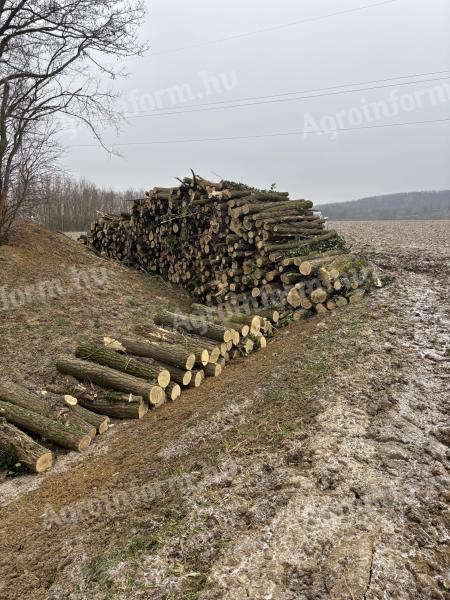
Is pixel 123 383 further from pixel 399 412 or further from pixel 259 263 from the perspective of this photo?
pixel 259 263

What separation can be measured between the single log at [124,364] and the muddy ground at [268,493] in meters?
0.39

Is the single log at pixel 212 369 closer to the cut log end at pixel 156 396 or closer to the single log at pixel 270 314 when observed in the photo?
the cut log end at pixel 156 396

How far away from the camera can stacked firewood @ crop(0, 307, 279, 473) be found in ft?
16.1

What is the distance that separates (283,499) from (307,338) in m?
3.62

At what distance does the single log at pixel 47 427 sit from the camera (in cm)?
487

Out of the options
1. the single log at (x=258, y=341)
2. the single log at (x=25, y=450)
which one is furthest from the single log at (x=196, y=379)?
the single log at (x=25, y=450)

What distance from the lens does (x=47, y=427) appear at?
4.95 m

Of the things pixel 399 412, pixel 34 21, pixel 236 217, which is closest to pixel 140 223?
pixel 236 217

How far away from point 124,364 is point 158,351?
0.50 m

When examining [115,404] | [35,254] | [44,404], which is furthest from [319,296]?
[35,254]

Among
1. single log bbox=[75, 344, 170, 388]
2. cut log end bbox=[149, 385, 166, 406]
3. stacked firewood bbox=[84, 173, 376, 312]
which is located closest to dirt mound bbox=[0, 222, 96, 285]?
stacked firewood bbox=[84, 173, 376, 312]

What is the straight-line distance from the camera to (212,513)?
3305mm

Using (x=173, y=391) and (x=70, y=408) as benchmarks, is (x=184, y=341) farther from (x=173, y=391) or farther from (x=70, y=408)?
(x=70, y=408)

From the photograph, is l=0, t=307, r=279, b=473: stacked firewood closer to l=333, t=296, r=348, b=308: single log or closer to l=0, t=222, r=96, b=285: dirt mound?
l=333, t=296, r=348, b=308: single log
